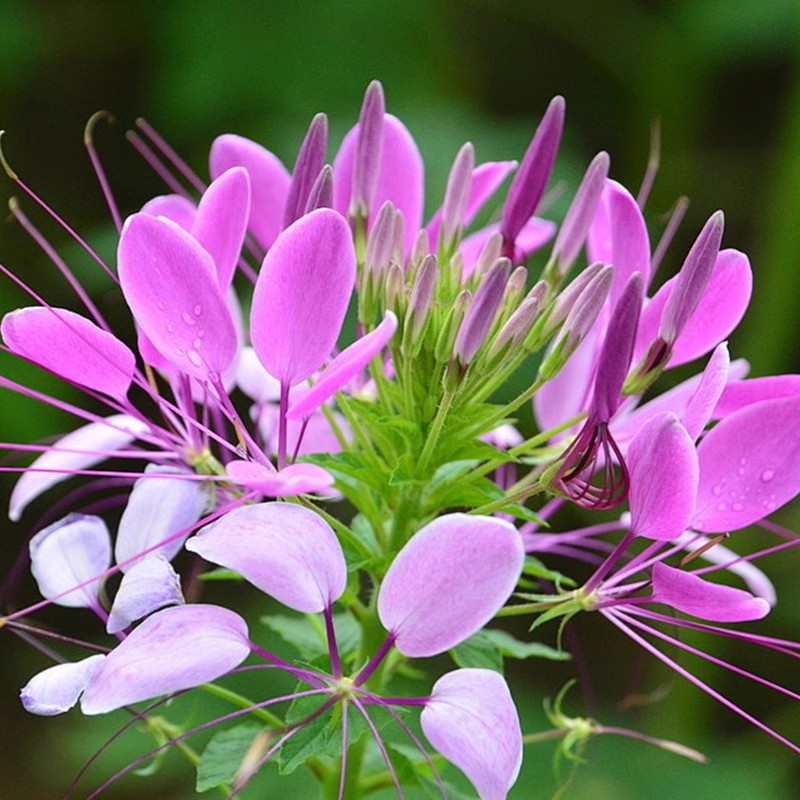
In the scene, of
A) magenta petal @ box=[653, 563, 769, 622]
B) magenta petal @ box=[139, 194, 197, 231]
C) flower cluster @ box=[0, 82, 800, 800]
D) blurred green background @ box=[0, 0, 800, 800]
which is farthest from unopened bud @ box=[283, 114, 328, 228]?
blurred green background @ box=[0, 0, 800, 800]

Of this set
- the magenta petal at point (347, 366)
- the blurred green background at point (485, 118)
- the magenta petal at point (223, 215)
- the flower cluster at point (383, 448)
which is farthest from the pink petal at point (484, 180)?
the blurred green background at point (485, 118)

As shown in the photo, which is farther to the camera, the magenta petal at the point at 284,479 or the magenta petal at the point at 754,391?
the magenta petal at the point at 754,391

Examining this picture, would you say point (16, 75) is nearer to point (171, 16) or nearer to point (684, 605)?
point (171, 16)

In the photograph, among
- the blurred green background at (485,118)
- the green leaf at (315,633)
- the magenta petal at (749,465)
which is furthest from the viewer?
the blurred green background at (485,118)

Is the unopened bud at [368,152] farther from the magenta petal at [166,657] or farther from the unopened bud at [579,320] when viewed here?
the magenta petal at [166,657]

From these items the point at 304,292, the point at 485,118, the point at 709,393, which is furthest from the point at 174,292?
the point at 485,118
